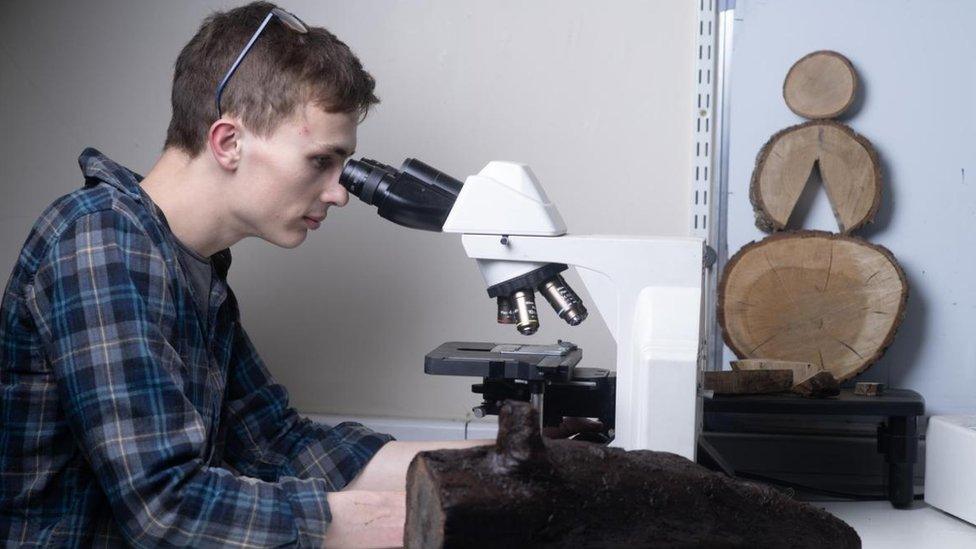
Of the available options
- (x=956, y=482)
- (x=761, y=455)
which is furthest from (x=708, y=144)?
(x=956, y=482)

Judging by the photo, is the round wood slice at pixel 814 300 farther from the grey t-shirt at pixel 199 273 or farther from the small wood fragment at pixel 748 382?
the grey t-shirt at pixel 199 273

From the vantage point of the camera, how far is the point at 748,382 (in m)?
1.51

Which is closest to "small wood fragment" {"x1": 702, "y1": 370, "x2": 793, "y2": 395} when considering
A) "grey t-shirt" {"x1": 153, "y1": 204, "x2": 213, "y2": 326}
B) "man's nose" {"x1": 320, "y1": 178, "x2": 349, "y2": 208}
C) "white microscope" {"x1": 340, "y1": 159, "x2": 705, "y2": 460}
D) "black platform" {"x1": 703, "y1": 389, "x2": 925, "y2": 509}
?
"black platform" {"x1": 703, "y1": 389, "x2": 925, "y2": 509}

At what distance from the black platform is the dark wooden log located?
613mm

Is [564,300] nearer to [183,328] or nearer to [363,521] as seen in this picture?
[363,521]

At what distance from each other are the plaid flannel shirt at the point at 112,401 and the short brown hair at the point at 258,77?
5.6 inches

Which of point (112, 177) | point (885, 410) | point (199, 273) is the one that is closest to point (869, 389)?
point (885, 410)

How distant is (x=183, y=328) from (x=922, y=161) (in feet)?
4.27

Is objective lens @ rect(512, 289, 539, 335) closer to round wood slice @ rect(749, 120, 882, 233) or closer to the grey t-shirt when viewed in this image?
the grey t-shirt

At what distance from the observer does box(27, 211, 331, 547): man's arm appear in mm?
1020

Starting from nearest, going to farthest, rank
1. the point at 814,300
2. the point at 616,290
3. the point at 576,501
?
the point at 576,501
the point at 616,290
the point at 814,300

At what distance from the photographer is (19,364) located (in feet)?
3.67

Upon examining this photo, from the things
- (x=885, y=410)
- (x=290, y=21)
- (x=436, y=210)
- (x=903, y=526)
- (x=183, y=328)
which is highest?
(x=290, y=21)

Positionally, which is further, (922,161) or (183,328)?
(922,161)
